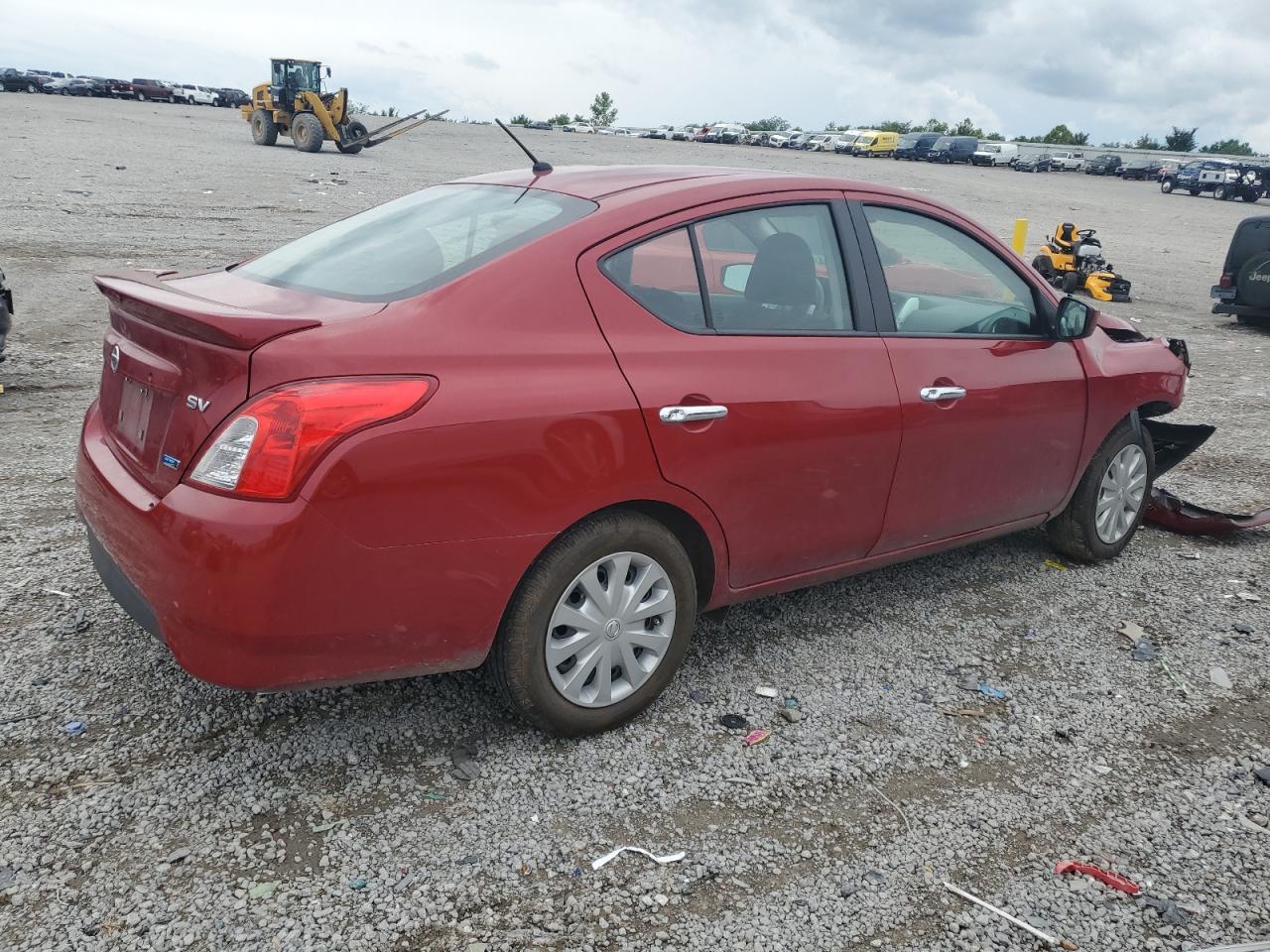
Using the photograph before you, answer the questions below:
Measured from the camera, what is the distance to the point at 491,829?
2.92 metres

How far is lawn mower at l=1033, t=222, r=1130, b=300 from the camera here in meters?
15.5

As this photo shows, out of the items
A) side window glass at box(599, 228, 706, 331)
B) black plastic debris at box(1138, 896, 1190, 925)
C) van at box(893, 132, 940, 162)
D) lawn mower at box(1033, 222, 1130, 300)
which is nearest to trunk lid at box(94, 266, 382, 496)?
side window glass at box(599, 228, 706, 331)

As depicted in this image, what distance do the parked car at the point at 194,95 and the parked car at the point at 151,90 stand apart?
0.42 m

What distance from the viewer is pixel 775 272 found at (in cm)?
369

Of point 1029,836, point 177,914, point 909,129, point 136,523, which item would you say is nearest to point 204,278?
point 136,523

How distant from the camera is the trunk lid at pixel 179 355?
2717 millimetres

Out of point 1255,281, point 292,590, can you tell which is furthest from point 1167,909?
point 1255,281

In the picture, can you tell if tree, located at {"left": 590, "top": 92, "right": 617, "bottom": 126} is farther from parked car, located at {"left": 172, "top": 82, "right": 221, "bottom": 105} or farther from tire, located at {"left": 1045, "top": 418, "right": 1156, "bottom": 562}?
tire, located at {"left": 1045, "top": 418, "right": 1156, "bottom": 562}

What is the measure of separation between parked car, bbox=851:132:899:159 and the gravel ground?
181 feet

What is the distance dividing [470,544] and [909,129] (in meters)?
84.6

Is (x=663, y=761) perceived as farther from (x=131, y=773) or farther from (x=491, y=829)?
(x=131, y=773)

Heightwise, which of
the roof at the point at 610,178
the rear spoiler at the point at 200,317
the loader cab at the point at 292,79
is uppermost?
the loader cab at the point at 292,79

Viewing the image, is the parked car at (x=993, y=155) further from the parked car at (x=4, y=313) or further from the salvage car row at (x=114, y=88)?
the parked car at (x=4, y=313)

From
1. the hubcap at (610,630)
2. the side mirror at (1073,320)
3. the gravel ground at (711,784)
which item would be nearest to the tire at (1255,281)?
the gravel ground at (711,784)
